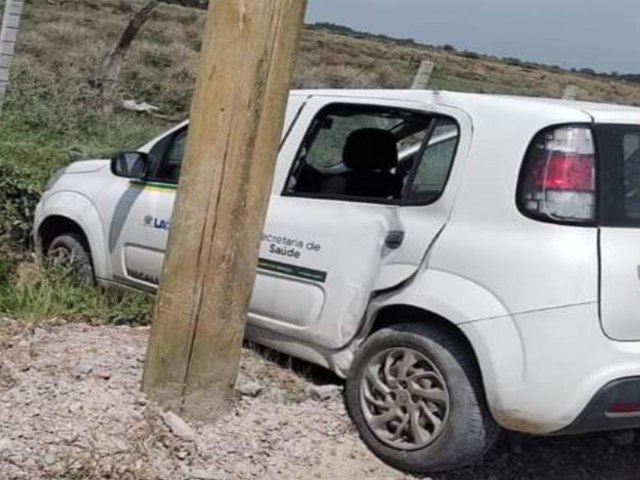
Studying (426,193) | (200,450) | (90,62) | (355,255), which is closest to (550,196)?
(426,193)

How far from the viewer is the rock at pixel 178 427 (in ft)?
14.5

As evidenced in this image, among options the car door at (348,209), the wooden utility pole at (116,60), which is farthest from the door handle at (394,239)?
the wooden utility pole at (116,60)

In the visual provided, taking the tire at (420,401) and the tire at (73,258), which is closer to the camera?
the tire at (420,401)

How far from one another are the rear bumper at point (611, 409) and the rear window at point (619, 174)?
65 centimetres

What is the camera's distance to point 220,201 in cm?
438

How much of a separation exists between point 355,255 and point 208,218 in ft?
2.65

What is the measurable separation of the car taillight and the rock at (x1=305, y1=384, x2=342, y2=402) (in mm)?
1408

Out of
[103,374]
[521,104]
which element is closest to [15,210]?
[103,374]

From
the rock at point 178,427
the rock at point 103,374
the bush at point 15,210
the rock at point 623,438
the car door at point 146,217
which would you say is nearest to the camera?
the rock at point 178,427

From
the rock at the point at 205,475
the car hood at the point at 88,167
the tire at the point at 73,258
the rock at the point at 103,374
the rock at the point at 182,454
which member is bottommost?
the rock at the point at 205,475

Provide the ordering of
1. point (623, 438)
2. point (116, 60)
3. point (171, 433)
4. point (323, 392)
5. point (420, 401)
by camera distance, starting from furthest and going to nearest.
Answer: point (116, 60) < point (623, 438) < point (323, 392) < point (420, 401) < point (171, 433)

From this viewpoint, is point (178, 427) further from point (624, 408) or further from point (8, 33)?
point (8, 33)

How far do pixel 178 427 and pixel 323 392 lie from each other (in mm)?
921

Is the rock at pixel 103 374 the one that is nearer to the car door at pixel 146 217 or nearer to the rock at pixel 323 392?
the rock at pixel 323 392
